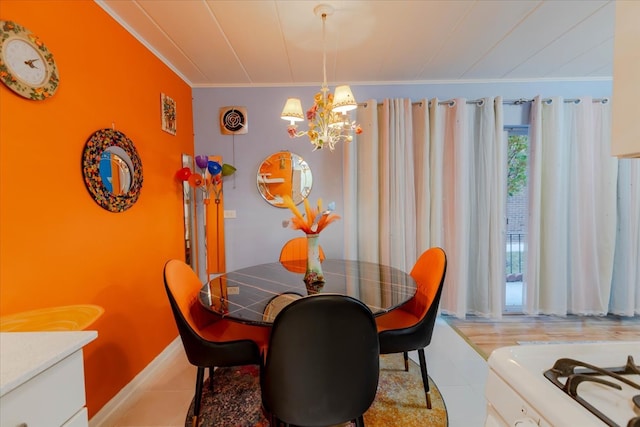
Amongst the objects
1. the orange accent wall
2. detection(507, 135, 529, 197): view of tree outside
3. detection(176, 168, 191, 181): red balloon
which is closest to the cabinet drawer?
the orange accent wall

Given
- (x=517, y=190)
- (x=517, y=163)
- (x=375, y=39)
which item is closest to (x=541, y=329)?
(x=517, y=190)

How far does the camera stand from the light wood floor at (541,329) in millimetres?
2621

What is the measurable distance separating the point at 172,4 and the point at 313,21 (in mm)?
908

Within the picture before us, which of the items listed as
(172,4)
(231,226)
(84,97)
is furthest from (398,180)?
(84,97)

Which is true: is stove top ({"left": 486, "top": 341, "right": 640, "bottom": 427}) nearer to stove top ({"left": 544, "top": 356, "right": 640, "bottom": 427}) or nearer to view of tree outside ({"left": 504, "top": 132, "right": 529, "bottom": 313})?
stove top ({"left": 544, "top": 356, "right": 640, "bottom": 427})

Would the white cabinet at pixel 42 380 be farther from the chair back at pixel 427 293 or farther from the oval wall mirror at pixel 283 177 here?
the oval wall mirror at pixel 283 177

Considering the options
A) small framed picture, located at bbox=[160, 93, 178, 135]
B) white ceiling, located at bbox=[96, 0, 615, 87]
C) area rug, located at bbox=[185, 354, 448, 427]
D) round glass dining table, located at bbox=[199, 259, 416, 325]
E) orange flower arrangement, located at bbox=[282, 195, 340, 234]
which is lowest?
A: area rug, located at bbox=[185, 354, 448, 427]

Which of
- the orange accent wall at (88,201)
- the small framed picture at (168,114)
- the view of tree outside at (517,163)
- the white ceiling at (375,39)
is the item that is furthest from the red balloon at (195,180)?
the view of tree outside at (517,163)

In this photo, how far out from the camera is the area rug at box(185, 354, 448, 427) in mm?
1681

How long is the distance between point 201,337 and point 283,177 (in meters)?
1.92

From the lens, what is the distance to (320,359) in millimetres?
1114

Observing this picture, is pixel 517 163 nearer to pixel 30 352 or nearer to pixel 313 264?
pixel 313 264

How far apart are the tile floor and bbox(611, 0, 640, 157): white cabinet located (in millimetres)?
1653

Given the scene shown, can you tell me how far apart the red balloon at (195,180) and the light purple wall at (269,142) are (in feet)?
1.10
